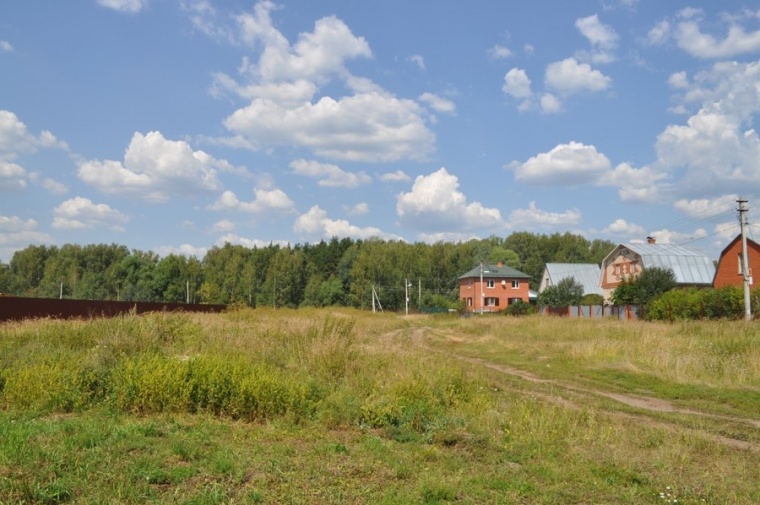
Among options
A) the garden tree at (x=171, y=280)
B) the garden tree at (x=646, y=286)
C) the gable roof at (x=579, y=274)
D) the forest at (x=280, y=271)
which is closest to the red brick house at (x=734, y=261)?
the garden tree at (x=646, y=286)

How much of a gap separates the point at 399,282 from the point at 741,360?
76313 mm

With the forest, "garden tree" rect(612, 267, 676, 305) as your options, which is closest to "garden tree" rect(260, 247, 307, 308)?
the forest

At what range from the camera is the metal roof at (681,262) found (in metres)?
54.1

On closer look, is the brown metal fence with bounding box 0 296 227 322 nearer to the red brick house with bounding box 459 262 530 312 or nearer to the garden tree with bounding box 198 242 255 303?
the red brick house with bounding box 459 262 530 312

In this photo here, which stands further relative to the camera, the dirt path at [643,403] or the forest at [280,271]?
the forest at [280,271]

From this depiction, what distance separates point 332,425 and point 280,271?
295 feet

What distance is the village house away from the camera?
54062mm

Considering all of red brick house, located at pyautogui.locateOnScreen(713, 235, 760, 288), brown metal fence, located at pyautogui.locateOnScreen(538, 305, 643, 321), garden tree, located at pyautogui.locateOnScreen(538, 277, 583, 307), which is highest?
red brick house, located at pyautogui.locateOnScreen(713, 235, 760, 288)

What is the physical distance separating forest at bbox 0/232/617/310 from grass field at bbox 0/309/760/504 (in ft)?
230

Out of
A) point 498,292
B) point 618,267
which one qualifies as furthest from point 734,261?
point 498,292

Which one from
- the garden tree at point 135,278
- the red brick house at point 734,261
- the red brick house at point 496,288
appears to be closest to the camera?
the red brick house at point 734,261

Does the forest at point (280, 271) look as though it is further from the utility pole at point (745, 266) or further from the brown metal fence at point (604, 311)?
the utility pole at point (745, 266)

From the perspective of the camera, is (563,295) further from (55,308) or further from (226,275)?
(226,275)

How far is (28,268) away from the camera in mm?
102312
